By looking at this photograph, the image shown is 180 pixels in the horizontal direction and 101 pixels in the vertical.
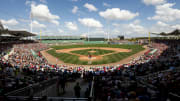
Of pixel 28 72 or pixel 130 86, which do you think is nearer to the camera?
pixel 130 86

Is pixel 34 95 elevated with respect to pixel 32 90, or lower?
lower

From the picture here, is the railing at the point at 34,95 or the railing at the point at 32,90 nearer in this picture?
the railing at the point at 34,95

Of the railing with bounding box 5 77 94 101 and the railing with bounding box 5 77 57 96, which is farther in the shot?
the railing with bounding box 5 77 57 96

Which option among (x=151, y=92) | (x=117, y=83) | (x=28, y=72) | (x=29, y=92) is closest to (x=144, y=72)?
(x=117, y=83)

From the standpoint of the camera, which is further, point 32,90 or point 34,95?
point 34,95

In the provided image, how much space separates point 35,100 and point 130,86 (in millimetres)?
5273

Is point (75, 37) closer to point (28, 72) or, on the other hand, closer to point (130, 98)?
point (28, 72)

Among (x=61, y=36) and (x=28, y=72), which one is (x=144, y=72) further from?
(x=61, y=36)

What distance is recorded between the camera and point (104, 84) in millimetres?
8383

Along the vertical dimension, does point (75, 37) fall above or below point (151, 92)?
above

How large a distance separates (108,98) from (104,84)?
2861 mm

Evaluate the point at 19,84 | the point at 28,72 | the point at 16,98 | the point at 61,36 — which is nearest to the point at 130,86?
the point at 16,98

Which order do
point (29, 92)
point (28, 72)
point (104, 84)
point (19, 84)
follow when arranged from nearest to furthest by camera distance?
1. point (29, 92)
2. point (19, 84)
3. point (104, 84)
4. point (28, 72)

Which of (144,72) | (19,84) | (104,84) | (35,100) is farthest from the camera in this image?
(144,72)
